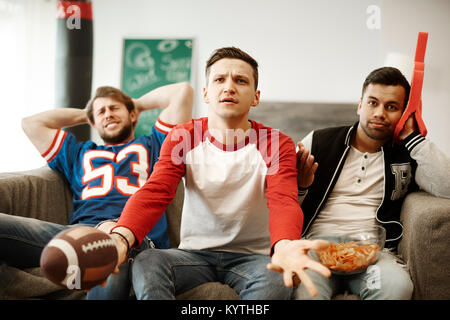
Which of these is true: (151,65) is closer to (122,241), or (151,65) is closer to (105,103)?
(105,103)

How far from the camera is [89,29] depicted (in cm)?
226

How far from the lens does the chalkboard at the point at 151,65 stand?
2646mm

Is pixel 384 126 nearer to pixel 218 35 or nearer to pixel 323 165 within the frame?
pixel 323 165

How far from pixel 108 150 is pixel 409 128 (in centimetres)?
114

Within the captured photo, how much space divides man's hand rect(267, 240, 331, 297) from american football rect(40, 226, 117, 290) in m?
0.34

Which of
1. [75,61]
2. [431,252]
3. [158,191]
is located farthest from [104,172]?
[431,252]

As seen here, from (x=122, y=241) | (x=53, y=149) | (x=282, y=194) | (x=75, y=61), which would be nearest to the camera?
(x=122, y=241)

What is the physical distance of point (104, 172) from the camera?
1.46m

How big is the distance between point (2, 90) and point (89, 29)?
931 millimetres

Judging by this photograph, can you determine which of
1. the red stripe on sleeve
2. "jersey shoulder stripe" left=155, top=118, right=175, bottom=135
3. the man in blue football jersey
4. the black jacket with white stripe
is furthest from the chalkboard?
the red stripe on sleeve

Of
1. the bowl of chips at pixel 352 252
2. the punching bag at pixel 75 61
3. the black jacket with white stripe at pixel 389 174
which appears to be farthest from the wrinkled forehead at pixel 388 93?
the punching bag at pixel 75 61

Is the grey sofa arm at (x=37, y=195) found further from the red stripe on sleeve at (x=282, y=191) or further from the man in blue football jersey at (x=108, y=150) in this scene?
the red stripe on sleeve at (x=282, y=191)

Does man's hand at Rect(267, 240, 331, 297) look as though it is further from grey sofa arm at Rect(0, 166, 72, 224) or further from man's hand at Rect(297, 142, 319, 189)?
grey sofa arm at Rect(0, 166, 72, 224)

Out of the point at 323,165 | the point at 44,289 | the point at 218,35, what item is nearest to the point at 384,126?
the point at 323,165
